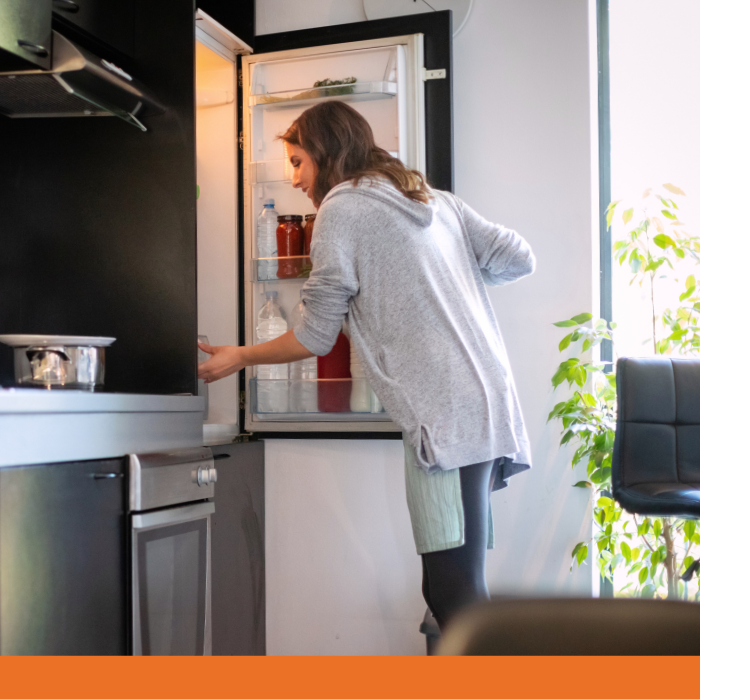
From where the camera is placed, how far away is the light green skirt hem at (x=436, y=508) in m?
1.50

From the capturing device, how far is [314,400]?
92.3 inches

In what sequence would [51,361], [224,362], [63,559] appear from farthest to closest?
[224,362] < [51,361] < [63,559]

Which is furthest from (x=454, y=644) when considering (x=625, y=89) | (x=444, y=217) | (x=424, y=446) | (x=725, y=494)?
(x=625, y=89)

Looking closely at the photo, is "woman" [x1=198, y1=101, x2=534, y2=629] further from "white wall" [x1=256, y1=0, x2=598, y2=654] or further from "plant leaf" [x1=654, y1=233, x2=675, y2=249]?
"plant leaf" [x1=654, y1=233, x2=675, y2=249]

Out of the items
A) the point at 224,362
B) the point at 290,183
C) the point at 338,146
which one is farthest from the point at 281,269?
the point at 338,146

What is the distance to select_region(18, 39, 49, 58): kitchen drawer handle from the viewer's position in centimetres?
174

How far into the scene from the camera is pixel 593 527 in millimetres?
2301

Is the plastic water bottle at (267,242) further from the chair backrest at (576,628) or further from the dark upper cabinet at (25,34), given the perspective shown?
the chair backrest at (576,628)

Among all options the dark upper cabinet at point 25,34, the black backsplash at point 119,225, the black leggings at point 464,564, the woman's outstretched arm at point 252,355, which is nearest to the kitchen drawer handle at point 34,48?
the dark upper cabinet at point 25,34

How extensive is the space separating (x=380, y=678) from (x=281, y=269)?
6.08 feet

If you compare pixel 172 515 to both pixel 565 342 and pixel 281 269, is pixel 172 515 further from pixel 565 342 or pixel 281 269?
pixel 565 342

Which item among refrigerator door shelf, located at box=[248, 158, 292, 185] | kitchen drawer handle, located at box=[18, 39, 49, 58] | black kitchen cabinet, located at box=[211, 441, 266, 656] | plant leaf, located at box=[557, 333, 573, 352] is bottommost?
black kitchen cabinet, located at box=[211, 441, 266, 656]

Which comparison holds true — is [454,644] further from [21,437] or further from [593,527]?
[593,527]

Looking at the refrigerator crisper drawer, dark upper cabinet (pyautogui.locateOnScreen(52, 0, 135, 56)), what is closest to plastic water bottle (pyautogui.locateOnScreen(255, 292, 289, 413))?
the refrigerator crisper drawer
